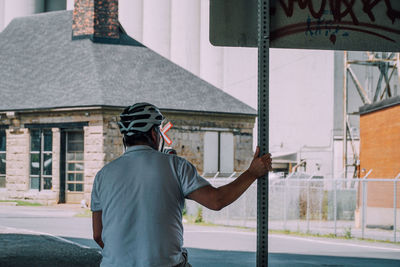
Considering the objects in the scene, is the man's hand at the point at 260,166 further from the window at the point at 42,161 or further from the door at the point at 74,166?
the window at the point at 42,161

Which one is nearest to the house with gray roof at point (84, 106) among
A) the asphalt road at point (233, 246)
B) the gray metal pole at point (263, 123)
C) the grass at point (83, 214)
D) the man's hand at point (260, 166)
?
the grass at point (83, 214)

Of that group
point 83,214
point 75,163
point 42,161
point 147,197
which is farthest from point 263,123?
Answer: point 42,161

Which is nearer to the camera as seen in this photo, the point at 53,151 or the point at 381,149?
the point at 381,149

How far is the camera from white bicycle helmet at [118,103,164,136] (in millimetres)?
3607

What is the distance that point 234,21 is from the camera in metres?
4.46

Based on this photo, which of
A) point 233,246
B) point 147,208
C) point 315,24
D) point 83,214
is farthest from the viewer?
point 83,214

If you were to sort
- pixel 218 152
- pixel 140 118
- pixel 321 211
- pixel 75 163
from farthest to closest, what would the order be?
1. pixel 218 152
2. pixel 75 163
3. pixel 321 211
4. pixel 140 118

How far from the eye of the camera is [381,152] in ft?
79.5

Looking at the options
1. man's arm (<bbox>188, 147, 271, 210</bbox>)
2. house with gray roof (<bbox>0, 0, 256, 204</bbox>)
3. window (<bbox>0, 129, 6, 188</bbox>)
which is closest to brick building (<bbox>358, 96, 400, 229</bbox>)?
house with gray roof (<bbox>0, 0, 256, 204</bbox>)

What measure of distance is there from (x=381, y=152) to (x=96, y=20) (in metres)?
15.9

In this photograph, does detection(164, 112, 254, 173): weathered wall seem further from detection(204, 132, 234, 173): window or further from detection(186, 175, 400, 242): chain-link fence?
detection(186, 175, 400, 242): chain-link fence

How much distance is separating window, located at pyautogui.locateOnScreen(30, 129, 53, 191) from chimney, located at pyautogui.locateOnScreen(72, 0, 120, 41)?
592 centimetres

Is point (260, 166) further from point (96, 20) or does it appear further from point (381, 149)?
point (96, 20)

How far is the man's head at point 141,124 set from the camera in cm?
361
